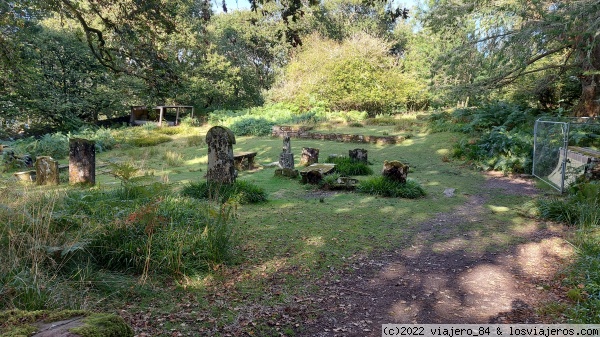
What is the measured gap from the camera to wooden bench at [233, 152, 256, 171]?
12.5 m

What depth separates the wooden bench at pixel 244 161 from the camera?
12.5 meters

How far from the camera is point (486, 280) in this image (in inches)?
168

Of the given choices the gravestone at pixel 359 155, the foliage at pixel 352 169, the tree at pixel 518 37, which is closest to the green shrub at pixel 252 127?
the tree at pixel 518 37

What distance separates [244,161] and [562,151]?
859cm

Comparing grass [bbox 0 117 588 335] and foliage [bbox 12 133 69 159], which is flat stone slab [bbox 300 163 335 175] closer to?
grass [bbox 0 117 588 335]

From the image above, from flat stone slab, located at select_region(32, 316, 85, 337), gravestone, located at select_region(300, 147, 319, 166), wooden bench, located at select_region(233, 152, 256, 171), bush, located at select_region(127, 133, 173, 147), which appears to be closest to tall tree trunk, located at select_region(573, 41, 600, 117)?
gravestone, located at select_region(300, 147, 319, 166)

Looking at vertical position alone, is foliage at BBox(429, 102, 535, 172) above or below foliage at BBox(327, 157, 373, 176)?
above

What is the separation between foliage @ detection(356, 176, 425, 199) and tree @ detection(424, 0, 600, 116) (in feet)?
20.8

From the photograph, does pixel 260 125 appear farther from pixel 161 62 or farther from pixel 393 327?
pixel 393 327

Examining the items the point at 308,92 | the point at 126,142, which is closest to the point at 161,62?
the point at 126,142

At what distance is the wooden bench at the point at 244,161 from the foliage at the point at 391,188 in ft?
15.3

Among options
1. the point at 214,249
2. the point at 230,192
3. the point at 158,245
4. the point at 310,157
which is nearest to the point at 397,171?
the point at 230,192

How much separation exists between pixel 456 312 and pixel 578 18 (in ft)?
34.3

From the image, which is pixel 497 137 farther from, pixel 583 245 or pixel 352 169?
pixel 583 245
